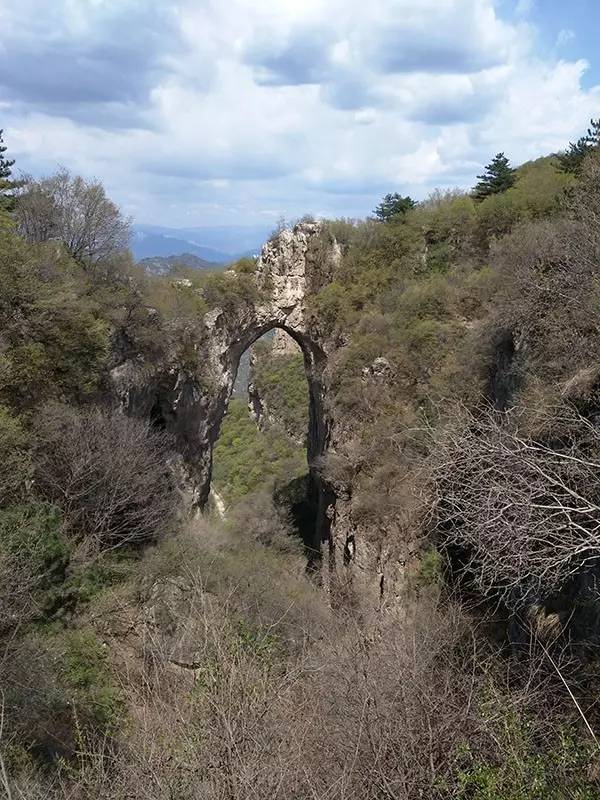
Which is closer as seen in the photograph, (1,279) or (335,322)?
(1,279)

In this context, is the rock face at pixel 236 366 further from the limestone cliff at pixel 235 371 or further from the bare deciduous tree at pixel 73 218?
the bare deciduous tree at pixel 73 218

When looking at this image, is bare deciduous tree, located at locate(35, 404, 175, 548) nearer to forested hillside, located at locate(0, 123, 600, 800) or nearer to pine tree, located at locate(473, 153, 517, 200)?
forested hillside, located at locate(0, 123, 600, 800)

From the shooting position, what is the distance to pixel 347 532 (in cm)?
1731

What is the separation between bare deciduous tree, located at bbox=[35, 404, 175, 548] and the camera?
1234 cm

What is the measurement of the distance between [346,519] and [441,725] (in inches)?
480

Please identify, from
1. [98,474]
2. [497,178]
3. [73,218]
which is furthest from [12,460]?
[497,178]

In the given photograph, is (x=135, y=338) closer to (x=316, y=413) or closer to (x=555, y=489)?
(x=316, y=413)

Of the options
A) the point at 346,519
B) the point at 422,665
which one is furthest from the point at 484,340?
the point at 422,665

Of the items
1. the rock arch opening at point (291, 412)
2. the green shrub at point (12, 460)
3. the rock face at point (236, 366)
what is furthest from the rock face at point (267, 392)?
the green shrub at point (12, 460)

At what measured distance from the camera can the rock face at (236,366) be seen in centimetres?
1806

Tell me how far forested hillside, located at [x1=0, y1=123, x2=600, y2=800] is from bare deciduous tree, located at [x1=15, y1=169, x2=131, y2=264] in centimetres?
7

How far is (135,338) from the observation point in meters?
16.2

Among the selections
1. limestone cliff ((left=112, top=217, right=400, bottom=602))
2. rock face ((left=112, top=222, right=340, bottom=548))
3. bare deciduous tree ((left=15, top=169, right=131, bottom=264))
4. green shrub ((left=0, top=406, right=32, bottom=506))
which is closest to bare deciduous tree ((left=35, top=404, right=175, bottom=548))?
green shrub ((left=0, top=406, right=32, bottom=506))

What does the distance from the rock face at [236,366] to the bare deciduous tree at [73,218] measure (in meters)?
3.82
